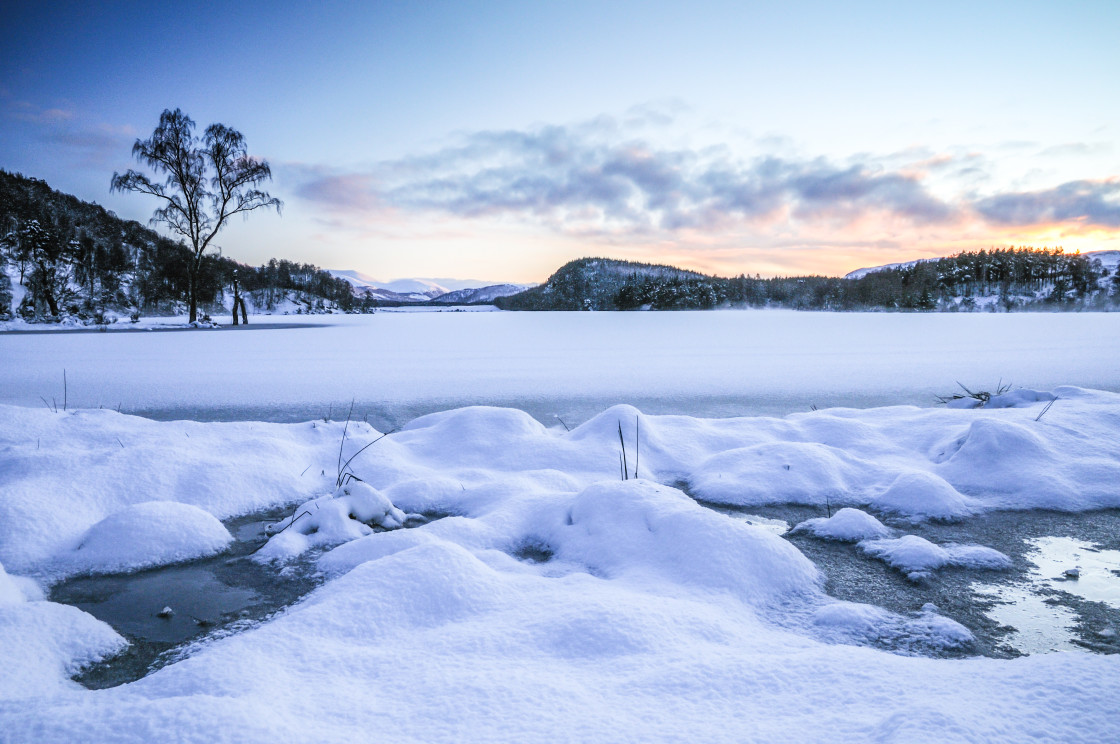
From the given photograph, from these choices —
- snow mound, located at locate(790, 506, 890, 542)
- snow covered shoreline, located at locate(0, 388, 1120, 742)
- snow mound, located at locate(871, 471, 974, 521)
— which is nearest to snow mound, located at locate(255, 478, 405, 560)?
snow covered shoreline, located at locate(0, 388, 1120, 742)

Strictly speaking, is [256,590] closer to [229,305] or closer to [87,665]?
[87,665]

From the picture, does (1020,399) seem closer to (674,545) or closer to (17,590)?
(674,545)

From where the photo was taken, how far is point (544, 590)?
6.73 ft

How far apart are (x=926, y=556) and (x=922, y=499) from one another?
82 centimetres

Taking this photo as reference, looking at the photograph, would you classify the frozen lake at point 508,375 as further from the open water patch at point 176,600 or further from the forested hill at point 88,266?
the forested hill at point 88,266

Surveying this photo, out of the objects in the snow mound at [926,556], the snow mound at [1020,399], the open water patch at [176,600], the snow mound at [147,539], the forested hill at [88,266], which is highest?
the forested hill at [88,266]

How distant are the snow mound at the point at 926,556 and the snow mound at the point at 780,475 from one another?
738 millimetres

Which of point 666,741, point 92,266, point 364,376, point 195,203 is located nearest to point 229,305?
point 92,266

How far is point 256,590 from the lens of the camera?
221 centimetres

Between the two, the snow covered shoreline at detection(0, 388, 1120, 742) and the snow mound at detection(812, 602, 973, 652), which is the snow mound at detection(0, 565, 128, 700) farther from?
the snow mound at detection(812, 602, 973, 652)

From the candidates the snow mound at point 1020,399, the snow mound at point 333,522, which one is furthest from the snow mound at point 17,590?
the snow mound at point 1020,399

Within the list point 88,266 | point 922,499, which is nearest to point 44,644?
point 922,499

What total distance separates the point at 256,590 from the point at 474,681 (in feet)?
4.53

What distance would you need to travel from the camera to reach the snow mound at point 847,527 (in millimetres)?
2686
